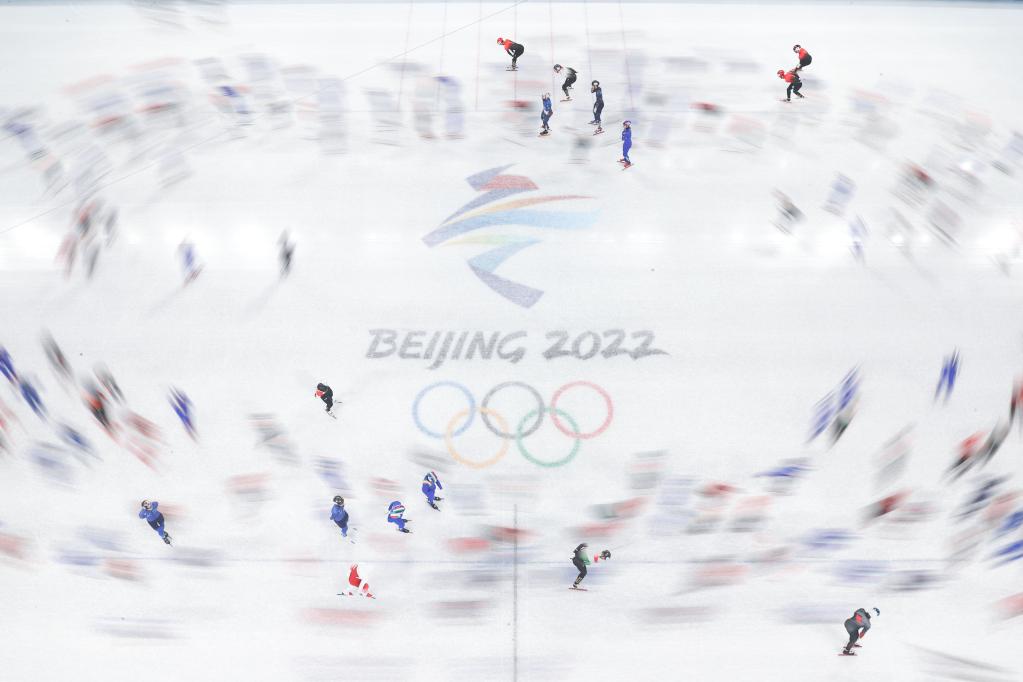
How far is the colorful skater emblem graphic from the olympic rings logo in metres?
2.51

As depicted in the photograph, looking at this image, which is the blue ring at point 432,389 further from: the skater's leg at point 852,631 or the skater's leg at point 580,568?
the skater's leg at point 852,631

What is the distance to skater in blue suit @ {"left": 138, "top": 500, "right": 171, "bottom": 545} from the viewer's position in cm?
1169

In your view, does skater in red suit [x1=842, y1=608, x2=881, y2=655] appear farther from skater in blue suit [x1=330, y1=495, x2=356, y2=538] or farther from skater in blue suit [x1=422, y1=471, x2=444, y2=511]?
skater in blue suit [x1=330, y1=495, x2=356, y2=538]

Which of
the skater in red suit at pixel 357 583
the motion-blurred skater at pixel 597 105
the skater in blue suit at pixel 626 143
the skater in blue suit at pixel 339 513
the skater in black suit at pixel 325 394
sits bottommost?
the skater in red suit at pixel 357 583

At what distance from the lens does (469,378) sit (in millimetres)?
14352

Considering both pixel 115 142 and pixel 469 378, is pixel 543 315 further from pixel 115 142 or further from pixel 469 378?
pixel 115 142

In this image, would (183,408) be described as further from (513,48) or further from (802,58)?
(802,58)

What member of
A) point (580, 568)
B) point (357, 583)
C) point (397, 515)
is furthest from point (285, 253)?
point (580, 568)

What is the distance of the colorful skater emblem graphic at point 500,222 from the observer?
16.0 metres

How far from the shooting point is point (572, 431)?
539 inches

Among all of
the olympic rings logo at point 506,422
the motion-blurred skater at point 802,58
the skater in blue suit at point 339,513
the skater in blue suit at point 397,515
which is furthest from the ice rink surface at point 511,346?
the motion-blurred skater at point 802,58

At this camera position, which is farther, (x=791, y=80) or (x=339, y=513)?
(x=791, y=80)

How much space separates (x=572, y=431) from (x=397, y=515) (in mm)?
3692

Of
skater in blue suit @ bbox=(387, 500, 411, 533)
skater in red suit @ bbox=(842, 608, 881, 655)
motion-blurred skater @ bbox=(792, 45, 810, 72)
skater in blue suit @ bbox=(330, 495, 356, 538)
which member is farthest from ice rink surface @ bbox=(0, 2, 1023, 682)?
motion-blurred skater @ bbox=(792, 45, 810, 72)
